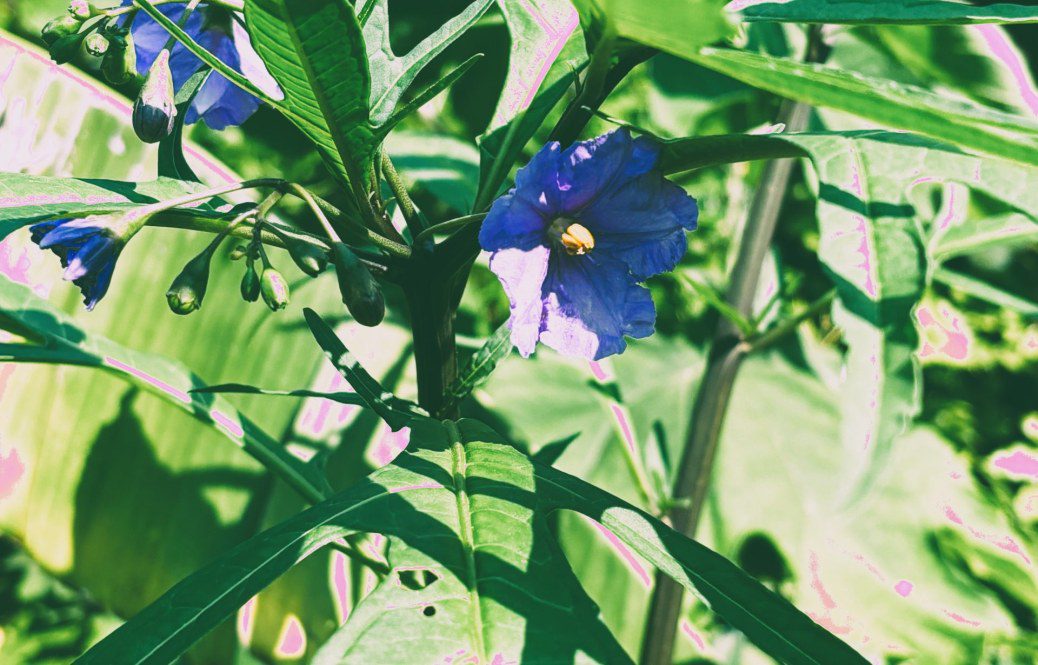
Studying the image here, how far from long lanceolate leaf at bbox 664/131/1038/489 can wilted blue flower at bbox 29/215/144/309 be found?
371 millimetres

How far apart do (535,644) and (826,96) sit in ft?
1.14

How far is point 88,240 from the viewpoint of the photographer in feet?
1.89

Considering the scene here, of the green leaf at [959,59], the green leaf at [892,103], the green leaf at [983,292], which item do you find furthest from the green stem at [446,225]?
the green leaf at [959,59]

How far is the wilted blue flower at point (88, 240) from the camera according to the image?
563 mm

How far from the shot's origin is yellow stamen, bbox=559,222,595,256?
0.75m

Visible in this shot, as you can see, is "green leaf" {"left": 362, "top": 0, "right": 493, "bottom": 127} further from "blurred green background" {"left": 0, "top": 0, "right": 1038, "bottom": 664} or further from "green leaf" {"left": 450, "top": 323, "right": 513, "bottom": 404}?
"blurred green background" {"left": 0, "top": 0, "right": 1038, "bottom": 664}

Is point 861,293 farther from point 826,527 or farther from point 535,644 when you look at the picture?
point 826,527

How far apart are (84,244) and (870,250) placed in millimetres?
526

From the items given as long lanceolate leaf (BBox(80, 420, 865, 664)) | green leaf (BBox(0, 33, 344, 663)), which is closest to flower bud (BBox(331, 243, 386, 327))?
long lanceolate leaf (BBox(80, 420, 865, 664))

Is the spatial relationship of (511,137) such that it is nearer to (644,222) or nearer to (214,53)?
(644,222)

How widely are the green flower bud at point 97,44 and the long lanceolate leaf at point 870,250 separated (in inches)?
17.2

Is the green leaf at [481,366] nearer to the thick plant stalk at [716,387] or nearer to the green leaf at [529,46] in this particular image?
the green leaf at [529,46]

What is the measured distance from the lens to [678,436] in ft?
5.06

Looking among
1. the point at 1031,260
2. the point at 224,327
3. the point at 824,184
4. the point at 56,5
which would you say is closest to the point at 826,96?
the point at 824,184
